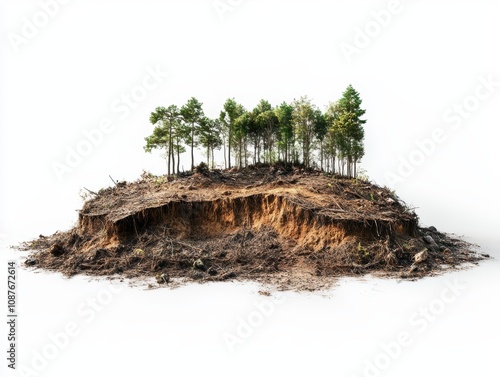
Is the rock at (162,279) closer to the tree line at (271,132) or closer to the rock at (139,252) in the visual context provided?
the rock at (139,252)

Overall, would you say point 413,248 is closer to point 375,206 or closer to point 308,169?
point 375,206

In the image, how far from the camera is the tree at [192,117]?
874 inches

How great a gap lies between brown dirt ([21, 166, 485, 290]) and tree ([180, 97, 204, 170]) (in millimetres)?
3610

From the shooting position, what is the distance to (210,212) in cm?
1745

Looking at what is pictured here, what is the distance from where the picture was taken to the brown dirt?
1426 cm

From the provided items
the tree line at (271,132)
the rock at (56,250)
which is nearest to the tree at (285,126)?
the tree line at (271,132)

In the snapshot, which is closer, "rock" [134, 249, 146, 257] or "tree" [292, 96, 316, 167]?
"rock" [134, 249, 146, 257]

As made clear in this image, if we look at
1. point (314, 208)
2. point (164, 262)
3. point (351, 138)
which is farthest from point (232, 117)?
point (164, 262)

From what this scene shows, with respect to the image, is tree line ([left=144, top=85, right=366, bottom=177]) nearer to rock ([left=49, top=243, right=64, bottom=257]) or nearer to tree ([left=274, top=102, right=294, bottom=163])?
tree ([left=274, top=102, right=294, bottom=163])

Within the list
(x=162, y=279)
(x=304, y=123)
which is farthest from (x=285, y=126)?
(x=162, y=279)

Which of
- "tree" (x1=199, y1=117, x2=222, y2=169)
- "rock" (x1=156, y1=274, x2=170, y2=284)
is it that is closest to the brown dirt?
"rock" (x1=156, y1=274, x2=170, y2=284)

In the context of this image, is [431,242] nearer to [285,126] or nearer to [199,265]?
[199,265]

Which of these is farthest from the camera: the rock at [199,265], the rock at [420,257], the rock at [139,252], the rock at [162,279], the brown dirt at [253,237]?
the rock at [139,252]

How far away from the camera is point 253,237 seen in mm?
16422
